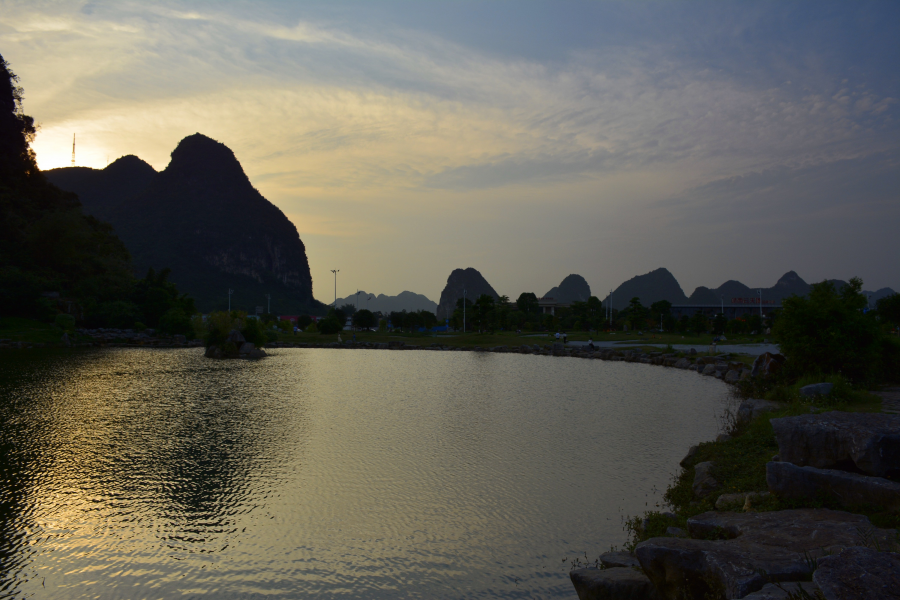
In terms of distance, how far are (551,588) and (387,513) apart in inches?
162

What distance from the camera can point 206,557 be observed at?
28.4ft

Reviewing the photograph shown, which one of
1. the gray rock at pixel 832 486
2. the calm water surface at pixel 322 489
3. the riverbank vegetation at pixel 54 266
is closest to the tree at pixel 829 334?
the calm water surface at pixel 322 489

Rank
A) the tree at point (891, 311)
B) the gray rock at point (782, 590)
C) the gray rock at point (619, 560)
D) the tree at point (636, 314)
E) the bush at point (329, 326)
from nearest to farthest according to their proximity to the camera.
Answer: the gray rock at point (782, 590), the gray rock at point (619, 560), the tree at point (891, 311), the bush at point (329, 326), the tree at point (636, 314)

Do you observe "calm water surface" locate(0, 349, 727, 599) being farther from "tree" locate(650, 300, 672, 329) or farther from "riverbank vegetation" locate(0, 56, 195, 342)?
"tree" locate(650, 300, 672, 329)

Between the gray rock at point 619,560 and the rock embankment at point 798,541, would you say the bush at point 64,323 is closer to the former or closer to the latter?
the gray rock at point 619,560

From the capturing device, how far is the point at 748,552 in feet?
19.5

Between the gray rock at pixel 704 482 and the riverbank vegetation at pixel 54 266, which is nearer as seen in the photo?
the gray rock at pixel 704 482

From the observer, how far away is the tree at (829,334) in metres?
18.9

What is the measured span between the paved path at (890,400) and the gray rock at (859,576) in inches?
444

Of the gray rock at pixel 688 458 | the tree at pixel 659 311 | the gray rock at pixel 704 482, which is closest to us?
the gray rock at pixel 704 482

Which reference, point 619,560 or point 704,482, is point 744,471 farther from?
point 619,560

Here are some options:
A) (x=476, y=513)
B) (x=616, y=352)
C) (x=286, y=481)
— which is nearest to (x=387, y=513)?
(x=476, y=513)

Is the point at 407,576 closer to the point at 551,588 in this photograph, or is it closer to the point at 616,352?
the point at 551,588

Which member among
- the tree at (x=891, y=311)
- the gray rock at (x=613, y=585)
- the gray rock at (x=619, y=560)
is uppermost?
the tree at (x=891, y=311)
